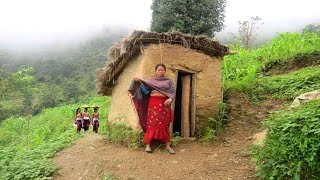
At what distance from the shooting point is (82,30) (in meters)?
55.6

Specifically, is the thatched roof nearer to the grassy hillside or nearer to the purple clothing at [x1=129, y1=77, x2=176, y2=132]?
the purple clothing at [x1=129, y1=77, x2=176, y2=132]

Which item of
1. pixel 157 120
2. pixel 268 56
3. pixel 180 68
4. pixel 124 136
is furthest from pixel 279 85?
pixel 124 136

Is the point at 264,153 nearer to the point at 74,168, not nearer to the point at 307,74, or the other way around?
the point at 74,168

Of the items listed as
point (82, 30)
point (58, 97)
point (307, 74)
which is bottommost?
point (58, 97)

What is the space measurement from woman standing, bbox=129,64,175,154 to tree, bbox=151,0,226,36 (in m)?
7.25

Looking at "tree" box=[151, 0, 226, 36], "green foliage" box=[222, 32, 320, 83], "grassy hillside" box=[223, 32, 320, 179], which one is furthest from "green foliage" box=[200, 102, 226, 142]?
"tree" box=[151, 0, 226, 36]

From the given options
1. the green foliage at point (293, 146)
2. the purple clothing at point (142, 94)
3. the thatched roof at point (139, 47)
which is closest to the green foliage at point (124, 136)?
the purple clothing at point (142, 94)

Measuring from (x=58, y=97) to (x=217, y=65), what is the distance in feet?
72.0

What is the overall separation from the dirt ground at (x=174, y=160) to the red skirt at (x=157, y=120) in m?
0.32

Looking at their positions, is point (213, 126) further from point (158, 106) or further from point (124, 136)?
point (124, 136)

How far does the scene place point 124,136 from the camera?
6867 millimetres

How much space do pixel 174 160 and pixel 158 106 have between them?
96cm

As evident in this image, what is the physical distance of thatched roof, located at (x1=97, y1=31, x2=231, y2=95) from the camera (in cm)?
668

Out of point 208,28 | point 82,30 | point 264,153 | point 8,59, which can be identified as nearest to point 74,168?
point 264,153
